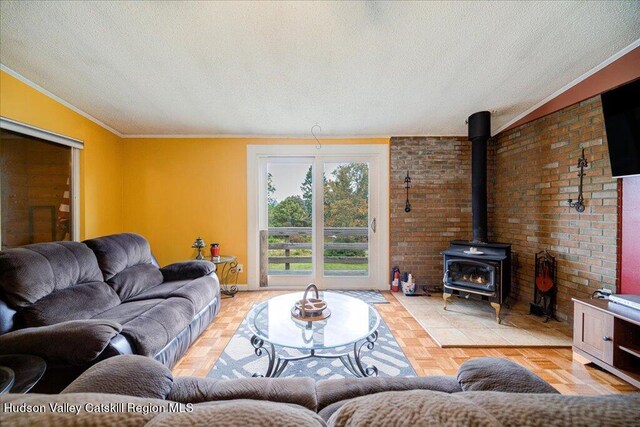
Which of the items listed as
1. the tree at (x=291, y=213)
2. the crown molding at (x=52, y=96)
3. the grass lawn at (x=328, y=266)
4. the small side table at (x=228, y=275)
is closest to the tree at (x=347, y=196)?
the tree at (x=291, y=213)

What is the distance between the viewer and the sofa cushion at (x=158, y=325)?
59.4 inches

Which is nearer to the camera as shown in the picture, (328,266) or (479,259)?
(479,259)

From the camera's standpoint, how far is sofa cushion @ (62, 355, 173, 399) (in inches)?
30.1

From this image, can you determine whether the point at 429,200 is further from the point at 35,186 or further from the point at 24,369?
the point at 35,186

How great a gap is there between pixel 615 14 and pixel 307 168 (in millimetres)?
3048

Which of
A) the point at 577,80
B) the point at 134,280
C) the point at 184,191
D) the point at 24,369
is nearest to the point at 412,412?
the point at 24,369

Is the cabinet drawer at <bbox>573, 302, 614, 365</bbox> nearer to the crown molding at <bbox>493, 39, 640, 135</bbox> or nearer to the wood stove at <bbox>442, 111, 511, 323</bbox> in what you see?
the wood stove at <bbox>442, 111, 511, 323</bbox>

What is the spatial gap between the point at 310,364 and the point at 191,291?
1.23m

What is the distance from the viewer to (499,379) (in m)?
0.86

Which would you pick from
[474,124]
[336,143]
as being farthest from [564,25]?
[336,143]

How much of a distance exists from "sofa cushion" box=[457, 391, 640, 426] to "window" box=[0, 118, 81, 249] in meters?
3.46

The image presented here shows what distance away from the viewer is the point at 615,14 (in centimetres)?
162

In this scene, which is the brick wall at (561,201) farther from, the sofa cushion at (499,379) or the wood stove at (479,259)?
the sofa cushion at (499,379)

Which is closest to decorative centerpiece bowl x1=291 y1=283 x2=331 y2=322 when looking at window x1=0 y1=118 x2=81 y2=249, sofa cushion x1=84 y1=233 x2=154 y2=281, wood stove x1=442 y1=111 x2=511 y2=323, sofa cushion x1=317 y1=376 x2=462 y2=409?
sofa cushion x1=317 y1=376 x2=462 y2=409
